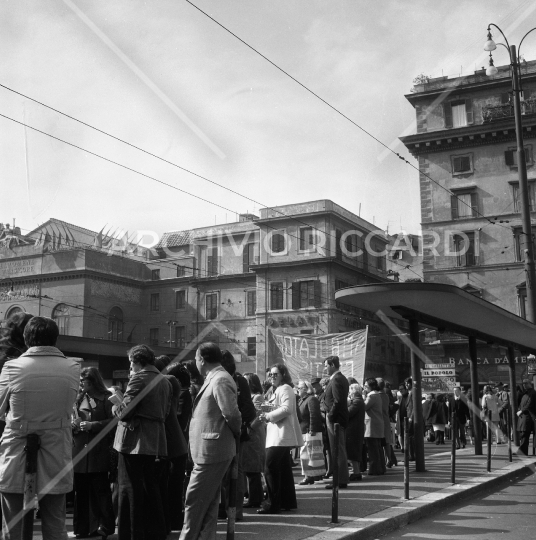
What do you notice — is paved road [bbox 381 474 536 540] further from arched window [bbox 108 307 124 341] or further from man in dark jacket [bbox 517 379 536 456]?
arched window [bbox 108 307 124 341]

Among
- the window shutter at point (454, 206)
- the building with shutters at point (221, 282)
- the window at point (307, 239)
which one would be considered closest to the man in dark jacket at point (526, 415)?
the window shutter at point (454, 206)

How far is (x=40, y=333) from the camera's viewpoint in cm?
507

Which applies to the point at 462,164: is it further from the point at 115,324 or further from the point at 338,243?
the point at 115,324

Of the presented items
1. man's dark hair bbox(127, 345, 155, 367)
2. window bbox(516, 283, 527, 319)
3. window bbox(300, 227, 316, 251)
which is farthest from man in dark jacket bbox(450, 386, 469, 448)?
window bbox(300, 227, 316, 251)

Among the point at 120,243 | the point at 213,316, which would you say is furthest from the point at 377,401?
the point at 120,243

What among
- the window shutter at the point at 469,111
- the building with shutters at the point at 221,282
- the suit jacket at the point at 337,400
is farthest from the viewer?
the building with shutters at the point at 221,282

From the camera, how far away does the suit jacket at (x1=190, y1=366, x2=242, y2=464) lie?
565cm

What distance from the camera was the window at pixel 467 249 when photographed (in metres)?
44.2

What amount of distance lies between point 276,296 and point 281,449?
47.6 metres

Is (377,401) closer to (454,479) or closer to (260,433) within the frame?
(454,479)

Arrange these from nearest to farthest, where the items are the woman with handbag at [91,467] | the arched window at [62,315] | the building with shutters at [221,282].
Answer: the woman with handbag at [91,467], the building with shutters at [221,282], the arched window at [62,315]

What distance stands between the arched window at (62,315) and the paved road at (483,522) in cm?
5269

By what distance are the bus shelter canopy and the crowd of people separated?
4.30 feet

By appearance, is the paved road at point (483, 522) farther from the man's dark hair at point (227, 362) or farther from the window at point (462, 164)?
the window at point (462, 164)
